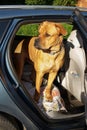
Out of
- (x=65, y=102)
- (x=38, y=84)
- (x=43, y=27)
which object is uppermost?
(x=43, y=27)

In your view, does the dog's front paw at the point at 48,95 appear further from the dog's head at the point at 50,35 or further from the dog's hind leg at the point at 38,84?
the dog's head at the point at 50,35

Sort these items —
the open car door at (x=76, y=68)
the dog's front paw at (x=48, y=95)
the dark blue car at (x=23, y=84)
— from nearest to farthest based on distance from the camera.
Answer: the dark blue car at (x=23, y=84)
the open car door at (x=76, y=68)
the dog's front paw at (x=48, y=95)

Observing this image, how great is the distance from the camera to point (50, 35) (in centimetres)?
415

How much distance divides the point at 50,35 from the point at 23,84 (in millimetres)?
593

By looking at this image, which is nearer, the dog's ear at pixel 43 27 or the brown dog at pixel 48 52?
the dog's ear at pixel 43 27

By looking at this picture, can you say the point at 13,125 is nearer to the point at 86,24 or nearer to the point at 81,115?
the point at 81,115

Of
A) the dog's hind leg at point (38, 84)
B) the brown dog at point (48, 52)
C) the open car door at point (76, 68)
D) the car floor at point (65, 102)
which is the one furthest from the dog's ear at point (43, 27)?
the car floor at point (65, 102)

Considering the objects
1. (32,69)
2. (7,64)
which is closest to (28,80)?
(32,69)

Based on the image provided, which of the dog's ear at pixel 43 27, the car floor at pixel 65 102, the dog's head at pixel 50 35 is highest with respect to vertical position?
the dog's ear at pixel 43 27

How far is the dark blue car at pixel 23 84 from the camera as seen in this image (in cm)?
363

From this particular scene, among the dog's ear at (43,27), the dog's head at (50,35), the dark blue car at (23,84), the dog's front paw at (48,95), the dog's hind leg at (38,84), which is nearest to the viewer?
the dark blue car at (23,84)

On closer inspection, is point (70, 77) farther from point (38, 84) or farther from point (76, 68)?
point (38, 84)

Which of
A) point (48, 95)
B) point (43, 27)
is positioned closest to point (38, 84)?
point (48, 95)

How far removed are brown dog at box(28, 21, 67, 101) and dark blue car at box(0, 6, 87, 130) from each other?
156 mm
